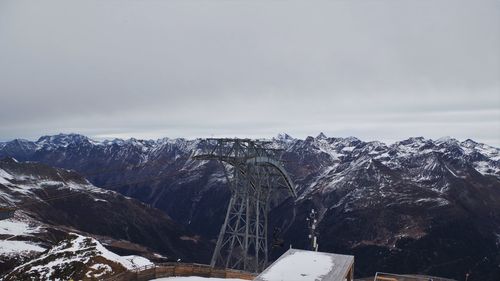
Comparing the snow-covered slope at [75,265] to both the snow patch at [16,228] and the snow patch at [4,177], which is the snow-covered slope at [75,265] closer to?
the snow patch at [16,228]

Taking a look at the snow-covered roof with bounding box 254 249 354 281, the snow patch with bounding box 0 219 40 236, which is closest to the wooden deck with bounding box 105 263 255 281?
the snow-covered roof with bounding box 254 249 354 281

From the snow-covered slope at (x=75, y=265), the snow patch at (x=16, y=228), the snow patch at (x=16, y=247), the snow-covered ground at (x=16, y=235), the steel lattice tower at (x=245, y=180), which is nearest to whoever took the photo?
the snow-covered slope at (x=75, y=265)

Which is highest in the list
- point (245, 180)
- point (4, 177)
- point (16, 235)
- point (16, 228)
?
point (245, 180)

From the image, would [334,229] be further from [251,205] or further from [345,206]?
[251,205]

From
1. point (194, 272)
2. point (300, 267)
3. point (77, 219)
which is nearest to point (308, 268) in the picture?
point (300, 267)

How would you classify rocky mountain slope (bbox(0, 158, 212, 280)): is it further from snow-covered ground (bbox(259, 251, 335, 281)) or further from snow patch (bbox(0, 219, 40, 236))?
snow-covered ground (bbox(259, 251, 335, 281))

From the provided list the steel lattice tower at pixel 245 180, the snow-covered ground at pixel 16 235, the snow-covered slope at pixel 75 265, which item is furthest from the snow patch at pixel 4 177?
the steel lattice tower at pixel 245 180

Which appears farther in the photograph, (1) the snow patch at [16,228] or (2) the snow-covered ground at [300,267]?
(1) the snow patch at [16,228]

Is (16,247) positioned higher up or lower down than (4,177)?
higher up

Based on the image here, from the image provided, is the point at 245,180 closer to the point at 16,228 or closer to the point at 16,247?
the point at 16,247
